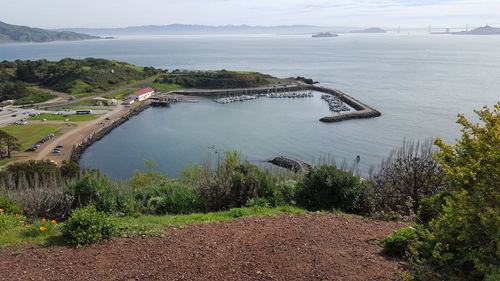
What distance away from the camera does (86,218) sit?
6594mm

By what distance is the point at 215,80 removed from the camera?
75812 mm

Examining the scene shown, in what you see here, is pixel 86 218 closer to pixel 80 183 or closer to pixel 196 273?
pixel 196 273

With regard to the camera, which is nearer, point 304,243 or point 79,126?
point 304,243

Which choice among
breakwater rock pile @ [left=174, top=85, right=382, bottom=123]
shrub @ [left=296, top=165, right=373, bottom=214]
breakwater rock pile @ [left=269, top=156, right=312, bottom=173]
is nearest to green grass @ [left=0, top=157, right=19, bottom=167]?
breakwater rock pile @ [left=269, top=156, right=312, bottom=173]

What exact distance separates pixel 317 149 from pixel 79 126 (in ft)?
96.5

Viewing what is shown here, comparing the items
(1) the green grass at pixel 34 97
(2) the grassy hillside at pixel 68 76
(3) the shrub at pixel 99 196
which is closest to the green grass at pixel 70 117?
(1) the green grass at pixel 34 97

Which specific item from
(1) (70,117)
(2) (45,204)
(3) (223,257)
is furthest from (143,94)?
(3) (223,257)

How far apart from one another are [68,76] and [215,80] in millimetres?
31721

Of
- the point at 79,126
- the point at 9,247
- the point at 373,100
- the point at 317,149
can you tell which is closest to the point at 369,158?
the point at 317,149

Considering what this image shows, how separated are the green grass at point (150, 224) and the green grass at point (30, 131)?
32.3 metres

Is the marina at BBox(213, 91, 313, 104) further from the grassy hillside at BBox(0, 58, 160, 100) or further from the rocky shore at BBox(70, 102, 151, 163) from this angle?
the grassy hillside at BBox(0, 58, 160, 100)

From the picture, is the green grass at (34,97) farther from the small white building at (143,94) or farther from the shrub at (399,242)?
the shrub at (399,242)

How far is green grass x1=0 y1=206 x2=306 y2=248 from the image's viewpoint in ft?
21.8

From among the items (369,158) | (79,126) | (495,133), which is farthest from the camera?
(79,126)
